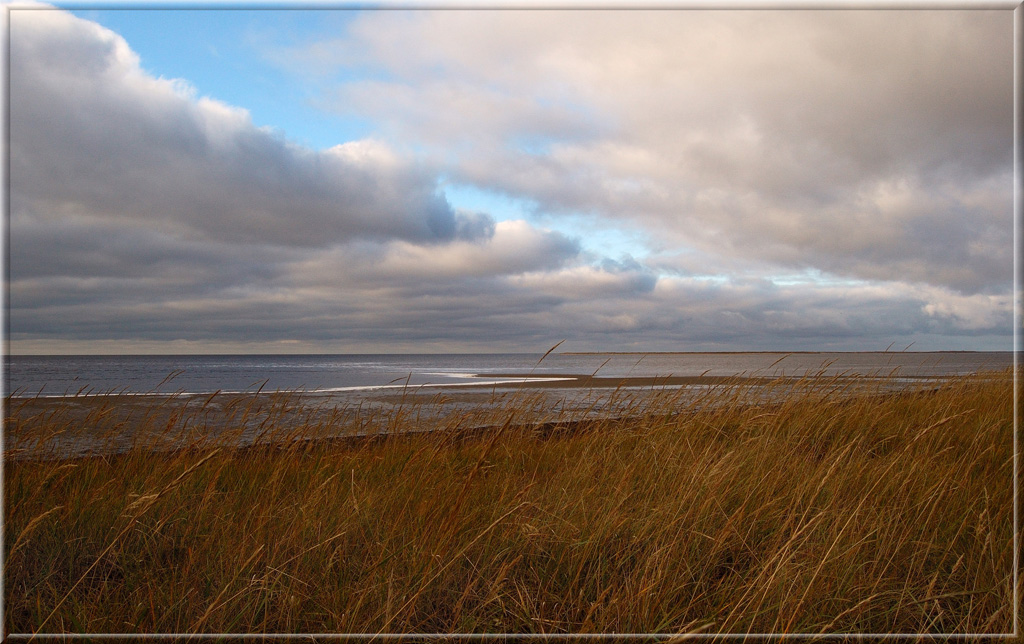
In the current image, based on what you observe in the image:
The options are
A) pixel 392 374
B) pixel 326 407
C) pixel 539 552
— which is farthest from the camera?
pixel 392 374

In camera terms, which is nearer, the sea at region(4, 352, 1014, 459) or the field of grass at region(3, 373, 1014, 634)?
the field of grass at region(3, 373, 1014, 634)

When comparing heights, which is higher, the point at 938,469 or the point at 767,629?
the point at 938,469

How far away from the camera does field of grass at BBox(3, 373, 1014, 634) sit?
1.87m

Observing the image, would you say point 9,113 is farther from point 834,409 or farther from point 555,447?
point 834,409

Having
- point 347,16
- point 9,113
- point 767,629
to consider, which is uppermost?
point 347,16

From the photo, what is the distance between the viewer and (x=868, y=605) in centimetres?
196

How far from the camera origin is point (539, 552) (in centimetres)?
219

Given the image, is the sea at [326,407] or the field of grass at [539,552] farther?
the sea at [326,407]

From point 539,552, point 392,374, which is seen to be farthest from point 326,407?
point 392,374

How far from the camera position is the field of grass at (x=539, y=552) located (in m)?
1.87

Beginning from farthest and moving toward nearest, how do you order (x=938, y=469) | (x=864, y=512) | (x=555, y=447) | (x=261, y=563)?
1. (x=555, y=447)
2. (x=938, y=469)
3. (x=864, y=512)
4. (x=261, y=563)

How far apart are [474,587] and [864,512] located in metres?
1.93

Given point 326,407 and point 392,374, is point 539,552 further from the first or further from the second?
point 392,374

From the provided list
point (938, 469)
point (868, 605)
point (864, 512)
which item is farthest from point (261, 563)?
point (938, 469)
